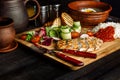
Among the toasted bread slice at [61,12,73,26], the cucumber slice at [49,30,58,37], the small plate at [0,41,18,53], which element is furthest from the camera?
the toasted bread slice at [61,12,73,26]

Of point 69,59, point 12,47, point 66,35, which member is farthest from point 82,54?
point 12,47

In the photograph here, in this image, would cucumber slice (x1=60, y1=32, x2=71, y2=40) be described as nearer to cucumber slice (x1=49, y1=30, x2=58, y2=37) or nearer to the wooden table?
cucumber slice (x1=49, y1=30, x2=58, y2=37)

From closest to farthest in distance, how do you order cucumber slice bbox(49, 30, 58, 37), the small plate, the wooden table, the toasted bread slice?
1. the wooden table
2. the small plate
3. cucumber slice bbox(49, 30, 58, 37)
4. the toasted bread slice

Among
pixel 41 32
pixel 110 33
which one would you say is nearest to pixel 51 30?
pixel 41 32

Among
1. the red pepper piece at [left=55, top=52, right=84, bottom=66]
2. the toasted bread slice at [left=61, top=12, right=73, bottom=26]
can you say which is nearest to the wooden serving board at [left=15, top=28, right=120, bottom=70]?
the red pepper piece at [left=55, top=52, right=84, bottom=66]

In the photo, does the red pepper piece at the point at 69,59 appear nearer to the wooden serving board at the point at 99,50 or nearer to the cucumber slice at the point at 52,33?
the wooden serving board at the point at 99,50

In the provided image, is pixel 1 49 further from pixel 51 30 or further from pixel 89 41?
pixel 89 41

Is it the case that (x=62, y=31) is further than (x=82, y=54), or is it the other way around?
(x=62, y=31)

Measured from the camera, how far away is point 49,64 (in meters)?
0.95

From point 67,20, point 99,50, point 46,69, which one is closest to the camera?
point 46,69

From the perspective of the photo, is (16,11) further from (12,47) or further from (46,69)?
(46,69)

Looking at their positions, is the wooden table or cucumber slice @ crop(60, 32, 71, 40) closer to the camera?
the wooden table

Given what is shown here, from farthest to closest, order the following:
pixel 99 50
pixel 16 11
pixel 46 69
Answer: pixel 16 11, pixel 99 50, pixel 46 69

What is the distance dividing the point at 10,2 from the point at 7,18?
94 millimetres
